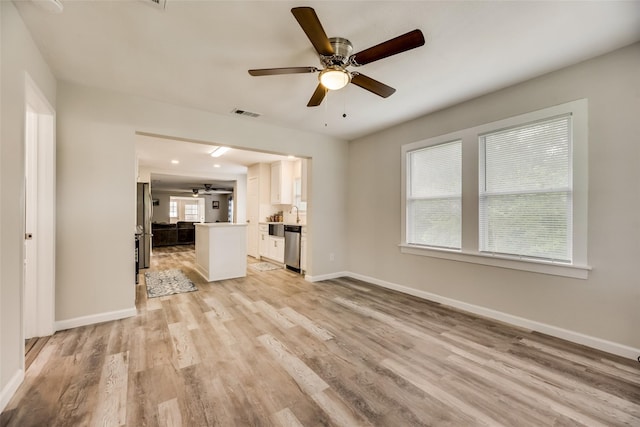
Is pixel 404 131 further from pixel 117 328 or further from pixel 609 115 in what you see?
pixel 117 328

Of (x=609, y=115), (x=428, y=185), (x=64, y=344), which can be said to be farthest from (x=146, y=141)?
(x=609, y=115)

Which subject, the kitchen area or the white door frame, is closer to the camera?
the white door frame

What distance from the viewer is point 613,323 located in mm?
2281

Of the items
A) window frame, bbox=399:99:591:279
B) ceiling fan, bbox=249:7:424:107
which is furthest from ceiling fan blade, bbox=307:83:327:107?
window frame, bbox=399:99:591:279

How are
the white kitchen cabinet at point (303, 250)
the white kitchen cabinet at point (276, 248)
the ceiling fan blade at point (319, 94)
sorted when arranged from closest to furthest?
1. the ceiling fan blade at point (319, 94)
2. the white kitchen cabinet at point (303, 250)
3. the white kitchen cabinet at point (276, 248)

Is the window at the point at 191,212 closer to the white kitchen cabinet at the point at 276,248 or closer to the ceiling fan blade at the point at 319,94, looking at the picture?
the white kitchen cabinet at the point at 276,248

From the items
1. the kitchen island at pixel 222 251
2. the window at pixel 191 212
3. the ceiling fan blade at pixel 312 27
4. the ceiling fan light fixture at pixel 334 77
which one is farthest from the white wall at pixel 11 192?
the window at pixel 191 212

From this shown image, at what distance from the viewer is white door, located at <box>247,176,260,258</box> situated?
7145 mm

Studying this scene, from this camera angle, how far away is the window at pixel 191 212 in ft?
50.3

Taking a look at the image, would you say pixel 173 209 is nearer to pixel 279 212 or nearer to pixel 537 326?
pixel 279 212

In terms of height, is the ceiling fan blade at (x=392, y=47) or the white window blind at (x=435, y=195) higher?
the ceiling fan blade at (x=392, y=47)

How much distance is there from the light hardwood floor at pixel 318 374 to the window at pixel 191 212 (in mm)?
13478

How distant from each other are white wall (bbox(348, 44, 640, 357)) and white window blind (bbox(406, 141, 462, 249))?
0.30 m

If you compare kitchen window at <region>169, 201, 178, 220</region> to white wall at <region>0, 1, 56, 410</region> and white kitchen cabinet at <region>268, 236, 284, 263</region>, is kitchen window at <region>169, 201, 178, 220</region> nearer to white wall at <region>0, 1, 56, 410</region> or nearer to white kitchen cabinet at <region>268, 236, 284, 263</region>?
white kitchen cabinet at <region>268, 236, 284, 263</region>
